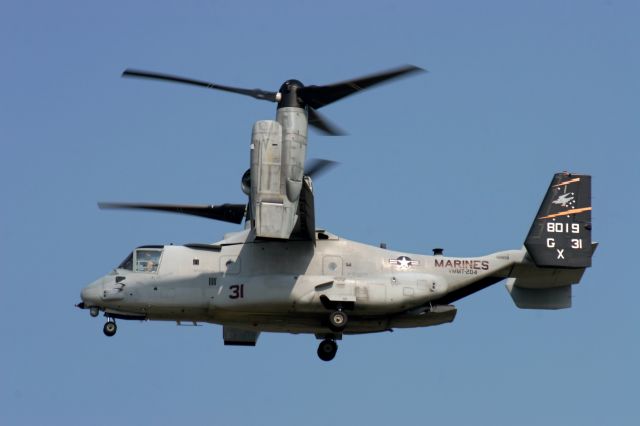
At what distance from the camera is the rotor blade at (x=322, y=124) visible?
3288cm

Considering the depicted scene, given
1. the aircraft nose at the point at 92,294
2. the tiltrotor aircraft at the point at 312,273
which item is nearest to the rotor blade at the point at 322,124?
the tiltrotor aircraft at the point at 312,273

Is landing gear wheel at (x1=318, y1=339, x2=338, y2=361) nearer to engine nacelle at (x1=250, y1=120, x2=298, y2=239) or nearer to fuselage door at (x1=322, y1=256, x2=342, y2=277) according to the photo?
fuselage door at (x1=322, y1=256, x2=342, y2=277)

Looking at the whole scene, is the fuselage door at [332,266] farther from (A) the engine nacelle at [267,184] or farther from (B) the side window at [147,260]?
(B) the side window at [147,260]

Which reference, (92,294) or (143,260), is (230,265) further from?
(92,294)

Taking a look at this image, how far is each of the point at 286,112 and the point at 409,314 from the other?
18.1 ft

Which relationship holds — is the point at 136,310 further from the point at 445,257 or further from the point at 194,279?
the point at 445,257

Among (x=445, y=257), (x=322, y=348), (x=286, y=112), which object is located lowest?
(x=322, y=348)

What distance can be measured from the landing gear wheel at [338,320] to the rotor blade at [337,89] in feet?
14.9

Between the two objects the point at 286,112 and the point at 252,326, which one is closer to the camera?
the point at 286,112

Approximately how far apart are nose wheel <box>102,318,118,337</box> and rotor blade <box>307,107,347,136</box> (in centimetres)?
633

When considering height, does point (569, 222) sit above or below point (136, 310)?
above

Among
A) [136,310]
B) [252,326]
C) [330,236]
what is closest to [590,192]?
[330,236]

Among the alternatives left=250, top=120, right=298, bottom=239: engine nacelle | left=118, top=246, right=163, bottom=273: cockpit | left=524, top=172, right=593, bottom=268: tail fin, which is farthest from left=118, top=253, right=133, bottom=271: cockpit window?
left=524, top=172, right=593, bottom=268: tail fin

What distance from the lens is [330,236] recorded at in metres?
32.7
